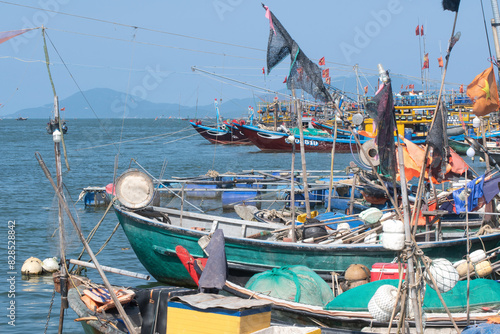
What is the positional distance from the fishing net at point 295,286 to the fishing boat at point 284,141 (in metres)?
38.2

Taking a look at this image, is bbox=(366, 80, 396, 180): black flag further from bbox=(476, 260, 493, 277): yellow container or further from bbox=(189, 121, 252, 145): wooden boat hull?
bbox=(189, 121, 252, 145): wooden boat hull

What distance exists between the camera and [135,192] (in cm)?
1148

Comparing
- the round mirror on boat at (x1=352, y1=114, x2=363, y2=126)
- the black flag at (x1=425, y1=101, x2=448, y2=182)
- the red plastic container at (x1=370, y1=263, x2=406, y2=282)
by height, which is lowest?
the red plastic container at (x1=370, y1=263, x2=406, y2=282)

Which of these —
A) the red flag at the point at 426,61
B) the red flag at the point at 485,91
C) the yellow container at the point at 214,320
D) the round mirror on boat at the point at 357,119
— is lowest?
the yellow container at the point at 214,320

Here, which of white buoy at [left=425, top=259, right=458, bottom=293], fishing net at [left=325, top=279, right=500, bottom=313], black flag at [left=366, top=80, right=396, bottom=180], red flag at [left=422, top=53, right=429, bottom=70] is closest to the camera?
black flag at [left=366, top=80, right=396, bottom=180]

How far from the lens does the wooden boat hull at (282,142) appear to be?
1914 inches

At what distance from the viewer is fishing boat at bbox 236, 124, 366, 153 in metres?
48.6

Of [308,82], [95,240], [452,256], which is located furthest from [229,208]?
[308,82]

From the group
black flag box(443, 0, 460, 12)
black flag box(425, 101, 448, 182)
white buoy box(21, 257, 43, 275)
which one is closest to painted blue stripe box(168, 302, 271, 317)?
black flag box(425, 101, 448, 182)

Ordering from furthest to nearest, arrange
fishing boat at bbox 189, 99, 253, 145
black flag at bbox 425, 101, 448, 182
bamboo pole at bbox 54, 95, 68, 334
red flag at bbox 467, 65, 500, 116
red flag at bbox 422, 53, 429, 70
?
fishing boat at bbox 189, 99, 253, 145, red flag at bbox 422, 53, 429, 70, red flag at bbox 467, 65, 500, 116, black flag at bbox 425, 101, 448, 182, bamboo pole at bbox 54, 95, 68, 334

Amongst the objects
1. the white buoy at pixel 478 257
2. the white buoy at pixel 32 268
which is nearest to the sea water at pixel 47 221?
the white buoy at pixel 32 268

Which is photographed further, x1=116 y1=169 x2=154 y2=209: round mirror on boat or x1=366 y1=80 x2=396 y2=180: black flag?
x1=116 y1=169 x2=154 y2=209: round mirror on boat

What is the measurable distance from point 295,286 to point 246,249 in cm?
226

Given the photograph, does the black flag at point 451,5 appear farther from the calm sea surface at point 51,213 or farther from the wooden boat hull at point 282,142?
the wooden boat hull at point 282,142
